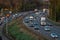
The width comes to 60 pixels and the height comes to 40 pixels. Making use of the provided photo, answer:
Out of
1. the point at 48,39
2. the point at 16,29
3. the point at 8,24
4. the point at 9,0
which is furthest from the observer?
the point at 9,0

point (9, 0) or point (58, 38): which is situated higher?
point (9, 0)

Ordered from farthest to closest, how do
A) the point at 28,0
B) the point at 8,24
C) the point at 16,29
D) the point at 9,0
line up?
the point at 28,0
the point at 9,0
the point at 8,24
the point at 16,29

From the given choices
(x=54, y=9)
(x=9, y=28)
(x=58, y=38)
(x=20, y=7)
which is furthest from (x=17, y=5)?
(x=58, y=38)

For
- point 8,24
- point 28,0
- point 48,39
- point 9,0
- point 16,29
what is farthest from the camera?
point 28,0

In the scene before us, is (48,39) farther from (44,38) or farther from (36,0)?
(36,0)

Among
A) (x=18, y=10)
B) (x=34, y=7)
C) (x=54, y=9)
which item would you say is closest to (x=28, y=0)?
(x=34, y=7)

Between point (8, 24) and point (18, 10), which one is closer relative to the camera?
point (8, 24)

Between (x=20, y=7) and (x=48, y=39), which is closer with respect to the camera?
(x=48, y=39)

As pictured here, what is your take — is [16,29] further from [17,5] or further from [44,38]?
[17,5]

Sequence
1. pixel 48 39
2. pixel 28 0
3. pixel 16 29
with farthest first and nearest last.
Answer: pixel 28 0
pixel 16 29
pixel 48 39
